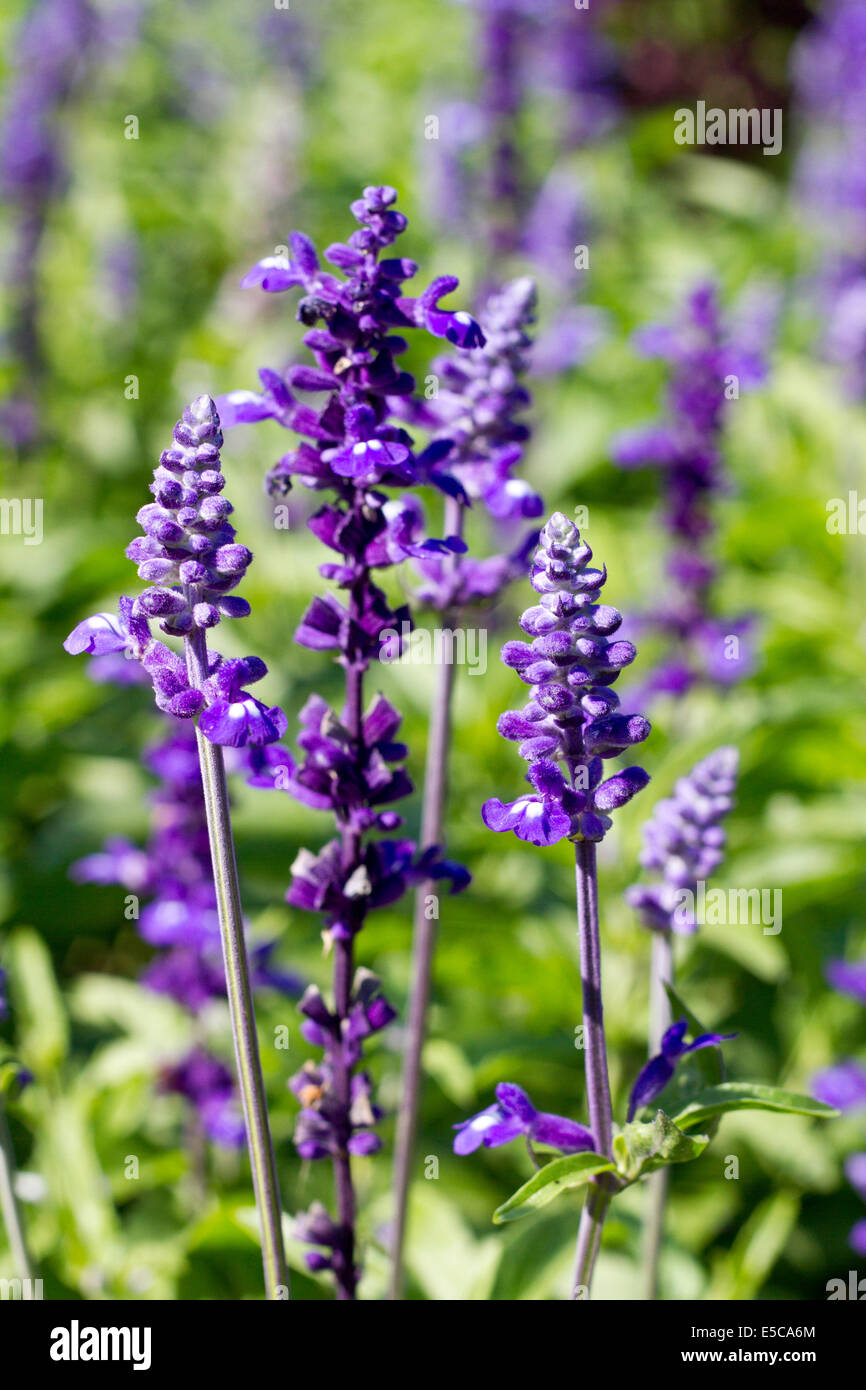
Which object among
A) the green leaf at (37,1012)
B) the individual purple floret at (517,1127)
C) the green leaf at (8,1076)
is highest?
the green leaf at (8,1076)

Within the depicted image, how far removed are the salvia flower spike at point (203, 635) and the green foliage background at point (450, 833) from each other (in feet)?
2.57

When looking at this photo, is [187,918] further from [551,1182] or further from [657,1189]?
[551,1182]

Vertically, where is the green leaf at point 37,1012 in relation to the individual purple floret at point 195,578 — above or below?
below

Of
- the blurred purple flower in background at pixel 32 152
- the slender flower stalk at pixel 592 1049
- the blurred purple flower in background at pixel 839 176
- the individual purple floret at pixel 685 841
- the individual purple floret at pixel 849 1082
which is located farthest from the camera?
the blurred purple flower in background at pixel 32 152

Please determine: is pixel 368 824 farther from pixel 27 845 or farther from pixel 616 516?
pixel 616 516

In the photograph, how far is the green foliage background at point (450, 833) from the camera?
11.4 feet

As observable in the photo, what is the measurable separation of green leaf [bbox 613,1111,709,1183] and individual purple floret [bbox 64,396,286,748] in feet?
2.58

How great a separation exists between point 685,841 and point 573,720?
84cm

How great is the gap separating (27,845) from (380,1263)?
256cm

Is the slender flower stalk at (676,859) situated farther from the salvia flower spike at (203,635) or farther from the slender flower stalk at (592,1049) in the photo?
the salvia flower spike at (203,635)

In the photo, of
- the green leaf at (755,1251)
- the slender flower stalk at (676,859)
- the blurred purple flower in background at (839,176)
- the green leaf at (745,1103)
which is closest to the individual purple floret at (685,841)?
the slender flower stalk at (676,859)

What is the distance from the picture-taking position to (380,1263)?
298 centimetres

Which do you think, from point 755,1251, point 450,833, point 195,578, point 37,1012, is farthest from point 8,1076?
point 450,833
